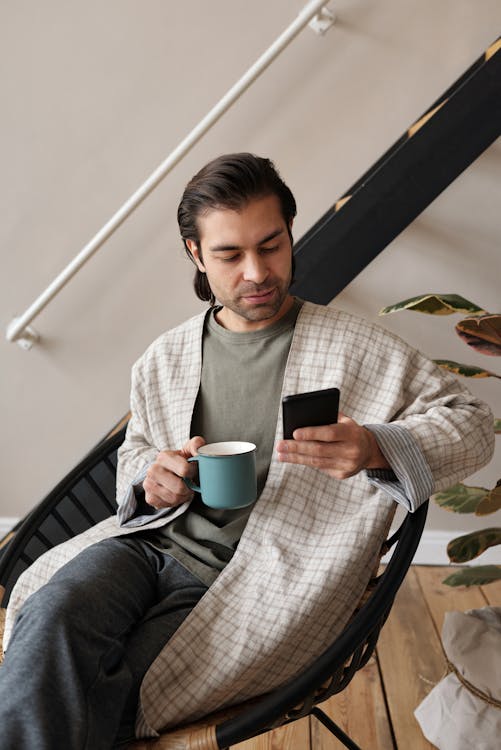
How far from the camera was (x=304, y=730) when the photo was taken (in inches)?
64.1

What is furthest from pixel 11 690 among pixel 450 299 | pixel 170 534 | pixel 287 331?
pixel 450 299

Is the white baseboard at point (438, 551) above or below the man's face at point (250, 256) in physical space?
below

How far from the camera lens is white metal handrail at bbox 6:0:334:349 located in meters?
1.81

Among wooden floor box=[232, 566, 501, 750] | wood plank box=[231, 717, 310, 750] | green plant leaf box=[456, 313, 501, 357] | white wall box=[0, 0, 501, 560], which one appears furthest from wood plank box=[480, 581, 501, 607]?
green plant leaf box=[456, 313, 501, 357]

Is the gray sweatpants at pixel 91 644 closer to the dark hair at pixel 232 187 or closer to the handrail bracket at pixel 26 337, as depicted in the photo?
the dark hair at pixel 232 187

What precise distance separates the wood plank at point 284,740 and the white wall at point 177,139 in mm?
964

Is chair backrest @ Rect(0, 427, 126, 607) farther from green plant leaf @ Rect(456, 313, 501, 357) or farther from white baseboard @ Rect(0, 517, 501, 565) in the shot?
white baseboard @ Rect(0, 517, 501, 565)

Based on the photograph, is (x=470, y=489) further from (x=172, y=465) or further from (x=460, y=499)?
(x=172, y=465)

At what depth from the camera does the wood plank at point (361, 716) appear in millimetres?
1565

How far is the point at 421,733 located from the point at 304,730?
259 mm

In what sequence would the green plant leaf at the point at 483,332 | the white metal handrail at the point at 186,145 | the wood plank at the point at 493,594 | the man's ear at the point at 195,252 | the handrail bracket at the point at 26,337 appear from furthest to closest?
the handrail bracket at the point at 26,337
the wood plank at the point at 493,594
the white metal handrail at the point at 186,145
the green plant leaf at the point at 483,332
the man's ear at the point at 195,252

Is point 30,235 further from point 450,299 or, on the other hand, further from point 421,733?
point 421,733

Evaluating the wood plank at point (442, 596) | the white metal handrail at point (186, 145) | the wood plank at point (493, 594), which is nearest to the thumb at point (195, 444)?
the white metal handrail at point (186, 145)

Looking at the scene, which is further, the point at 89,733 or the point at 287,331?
the point at 287,331
